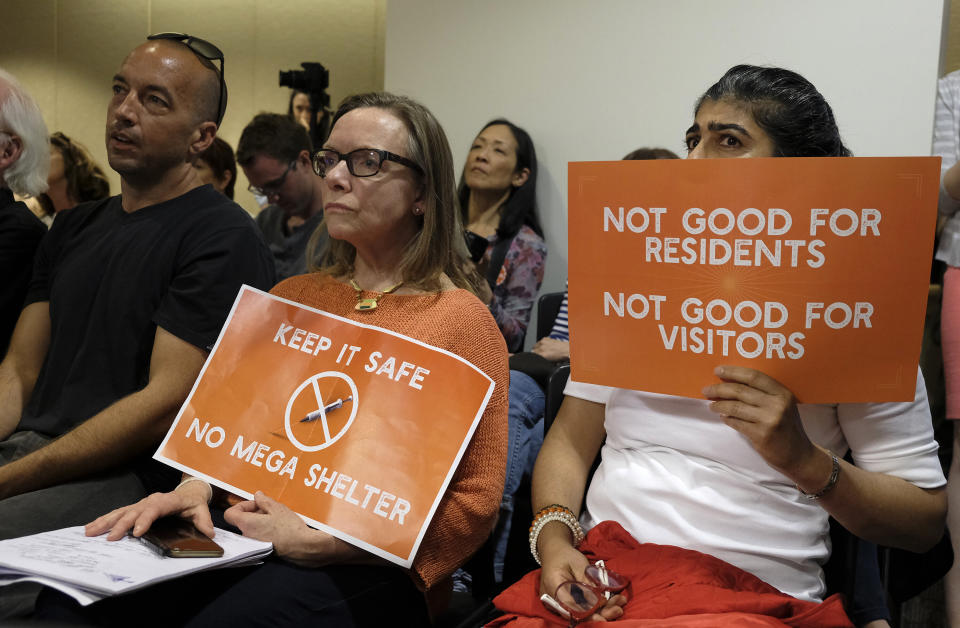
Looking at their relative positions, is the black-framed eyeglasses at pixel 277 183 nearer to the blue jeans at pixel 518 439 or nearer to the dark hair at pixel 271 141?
the dark hair at pixel 271 141

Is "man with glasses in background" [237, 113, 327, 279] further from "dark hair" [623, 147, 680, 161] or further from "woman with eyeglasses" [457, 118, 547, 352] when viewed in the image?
"dark hair" [623, 147, 680, 161]

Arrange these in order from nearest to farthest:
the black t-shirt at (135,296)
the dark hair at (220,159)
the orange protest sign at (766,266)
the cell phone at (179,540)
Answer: the orange protest sign at (766,266) → the cell phone at (179,540) → the black t-shirt at (135,296) → the dark hair at (220,159)

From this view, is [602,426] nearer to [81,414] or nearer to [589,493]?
[589,493]

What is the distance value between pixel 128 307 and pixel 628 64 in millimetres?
2172

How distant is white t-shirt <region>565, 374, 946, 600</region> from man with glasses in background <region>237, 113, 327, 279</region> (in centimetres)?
244

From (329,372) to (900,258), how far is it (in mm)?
858

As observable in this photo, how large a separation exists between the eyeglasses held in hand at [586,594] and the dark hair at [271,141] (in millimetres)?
2752

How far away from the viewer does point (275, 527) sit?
1263 mm

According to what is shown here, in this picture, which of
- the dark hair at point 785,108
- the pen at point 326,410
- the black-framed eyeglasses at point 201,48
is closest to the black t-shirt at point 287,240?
the black-framed eyeglasses at point 201,48

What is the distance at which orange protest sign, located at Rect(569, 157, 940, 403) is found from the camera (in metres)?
1.02

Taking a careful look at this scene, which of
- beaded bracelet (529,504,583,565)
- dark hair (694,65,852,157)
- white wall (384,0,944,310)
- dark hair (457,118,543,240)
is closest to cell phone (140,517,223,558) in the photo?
beaded bracelet (529,504,583,565)

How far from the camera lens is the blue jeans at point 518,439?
2230 millimetres

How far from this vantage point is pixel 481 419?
53.3 inches

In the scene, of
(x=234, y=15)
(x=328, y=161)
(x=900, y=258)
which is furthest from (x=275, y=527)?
(x=234, y=15)
